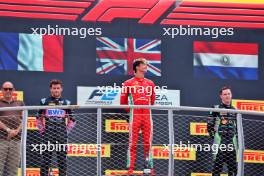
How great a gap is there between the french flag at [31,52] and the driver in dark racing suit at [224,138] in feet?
9.49

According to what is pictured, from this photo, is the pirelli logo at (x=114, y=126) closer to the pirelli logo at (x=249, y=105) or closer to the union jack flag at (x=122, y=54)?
the union jack flag at (x=122, y=54)

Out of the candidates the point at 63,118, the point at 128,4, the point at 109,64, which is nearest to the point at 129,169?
the point at 63,118

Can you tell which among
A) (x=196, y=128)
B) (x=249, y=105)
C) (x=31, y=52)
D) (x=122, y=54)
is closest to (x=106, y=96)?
(x=122, y=54)

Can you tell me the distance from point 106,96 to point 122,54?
712 millimetres

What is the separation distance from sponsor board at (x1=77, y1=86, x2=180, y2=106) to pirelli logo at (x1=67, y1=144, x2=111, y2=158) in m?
0.95

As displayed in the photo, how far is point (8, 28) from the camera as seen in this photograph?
35.8 ft

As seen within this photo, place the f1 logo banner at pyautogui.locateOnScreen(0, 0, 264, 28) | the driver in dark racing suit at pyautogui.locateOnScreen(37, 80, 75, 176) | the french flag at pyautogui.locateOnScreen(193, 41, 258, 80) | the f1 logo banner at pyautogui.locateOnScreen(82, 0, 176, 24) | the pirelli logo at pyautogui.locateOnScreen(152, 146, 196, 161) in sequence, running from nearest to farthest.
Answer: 1. the driver in dark racing suit at pyautogui.locateOnScreen(37, 80, 75, 176)
2. the pirelli logo at pyautogui.locateOnScreen(152, 146, 196, 161)
3. the f1 logo banner at pyautogui.locateOnScreen(0, 0, 264, 28)
4. the f1 logo banner at pyautogui.locateOnScreen(82, 0, 176, 24)
5. the french flag at pyautogui.locateOnScreen(193, 41, 258, 80)

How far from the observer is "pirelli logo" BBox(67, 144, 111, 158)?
9594 millimetres

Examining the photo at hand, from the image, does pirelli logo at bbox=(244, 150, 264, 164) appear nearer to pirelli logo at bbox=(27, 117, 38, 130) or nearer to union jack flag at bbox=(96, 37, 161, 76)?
union jack flag at bbox=(96, 37, 161, 76)

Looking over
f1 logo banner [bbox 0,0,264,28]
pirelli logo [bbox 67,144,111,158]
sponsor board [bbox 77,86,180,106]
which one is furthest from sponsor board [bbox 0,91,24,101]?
pirelli logo [bbox 67,144,111,158]

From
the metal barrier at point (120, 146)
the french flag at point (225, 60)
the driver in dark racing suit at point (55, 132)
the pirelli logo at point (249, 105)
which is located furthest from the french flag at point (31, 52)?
the pirelli logo at point (249, 105)

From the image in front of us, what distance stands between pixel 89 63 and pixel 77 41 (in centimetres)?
40

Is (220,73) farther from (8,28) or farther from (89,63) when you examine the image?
(8,28)

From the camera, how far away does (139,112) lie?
9.57 meters
